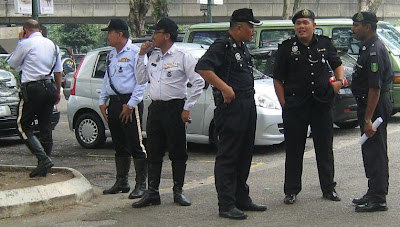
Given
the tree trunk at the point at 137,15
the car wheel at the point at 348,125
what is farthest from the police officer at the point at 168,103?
the tree trunk at the point at 137,15

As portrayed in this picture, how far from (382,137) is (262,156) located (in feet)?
12.8

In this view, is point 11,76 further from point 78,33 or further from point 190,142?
point 78,33

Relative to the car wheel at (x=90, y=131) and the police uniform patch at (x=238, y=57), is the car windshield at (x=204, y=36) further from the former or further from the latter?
the police uniform patch at (x=238, y=57)

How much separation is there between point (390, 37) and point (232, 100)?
8854 millimetres

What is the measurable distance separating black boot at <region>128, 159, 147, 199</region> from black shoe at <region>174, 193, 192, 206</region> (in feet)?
1.68

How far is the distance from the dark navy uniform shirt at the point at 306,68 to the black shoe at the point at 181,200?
55.7 inches

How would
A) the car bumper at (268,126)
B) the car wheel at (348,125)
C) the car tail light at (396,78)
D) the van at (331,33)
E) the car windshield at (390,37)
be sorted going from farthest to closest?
1. the van at (331,33)
2. the car windshield at (390,37)
3. the car wheel at (348,125)
4. the car tail light at (396,78)
5. the car bumper at (268,126)

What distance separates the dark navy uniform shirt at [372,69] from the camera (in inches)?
258

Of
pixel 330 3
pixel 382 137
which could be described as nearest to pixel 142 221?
pixel 382 137

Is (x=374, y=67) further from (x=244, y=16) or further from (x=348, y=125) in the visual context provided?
(x=348, y=125)

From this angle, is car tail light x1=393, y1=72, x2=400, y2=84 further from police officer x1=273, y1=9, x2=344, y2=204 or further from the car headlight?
police officer x1=273, y1=9, x2=344, y2=204

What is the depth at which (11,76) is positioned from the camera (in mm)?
12102

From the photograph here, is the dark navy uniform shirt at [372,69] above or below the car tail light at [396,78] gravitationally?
above

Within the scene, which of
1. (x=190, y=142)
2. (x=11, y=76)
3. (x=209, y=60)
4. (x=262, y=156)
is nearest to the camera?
(x=209, y=60)
